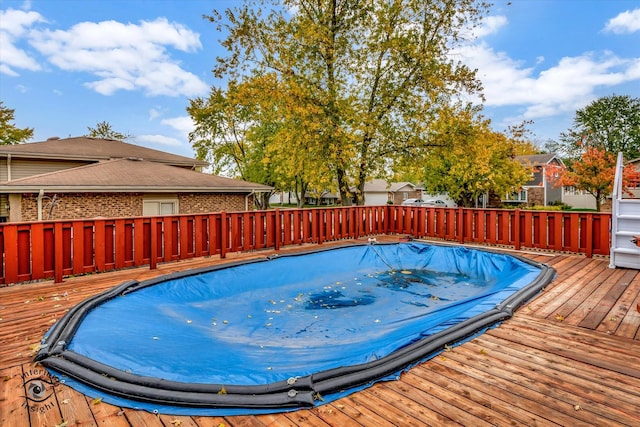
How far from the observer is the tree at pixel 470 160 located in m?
10.2

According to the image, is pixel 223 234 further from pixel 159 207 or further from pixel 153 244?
pixel 159 207

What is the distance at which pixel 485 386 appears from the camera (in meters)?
2.17

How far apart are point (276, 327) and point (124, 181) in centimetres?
879

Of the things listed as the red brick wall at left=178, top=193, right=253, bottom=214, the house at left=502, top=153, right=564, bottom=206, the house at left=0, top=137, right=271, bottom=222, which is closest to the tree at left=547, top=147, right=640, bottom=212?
the house at left=502, top=153, right=564, bottom=206

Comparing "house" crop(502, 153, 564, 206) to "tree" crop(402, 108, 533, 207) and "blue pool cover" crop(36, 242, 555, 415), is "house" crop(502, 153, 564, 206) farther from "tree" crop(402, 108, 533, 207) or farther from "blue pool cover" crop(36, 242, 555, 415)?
"blue pool cover" crop(36, 242, 555, 415)

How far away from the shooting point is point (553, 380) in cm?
224

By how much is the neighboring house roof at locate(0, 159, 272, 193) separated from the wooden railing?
5.66 metres

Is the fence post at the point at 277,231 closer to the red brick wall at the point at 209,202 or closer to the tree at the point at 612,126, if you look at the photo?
the red brick wall at the point at 209,202

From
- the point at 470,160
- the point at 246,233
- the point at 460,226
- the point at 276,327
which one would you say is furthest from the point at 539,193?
the point at 276,327

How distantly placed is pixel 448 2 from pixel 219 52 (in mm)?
7018

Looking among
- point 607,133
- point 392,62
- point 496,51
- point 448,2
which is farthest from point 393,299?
point 607,133

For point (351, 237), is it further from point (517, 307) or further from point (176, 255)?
point (517, 307)

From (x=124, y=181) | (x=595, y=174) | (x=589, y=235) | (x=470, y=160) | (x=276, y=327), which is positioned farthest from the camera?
(x=595, y=174)

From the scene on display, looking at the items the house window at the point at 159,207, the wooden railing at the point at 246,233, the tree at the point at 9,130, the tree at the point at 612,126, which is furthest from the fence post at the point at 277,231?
the tree at the point at 612,126
